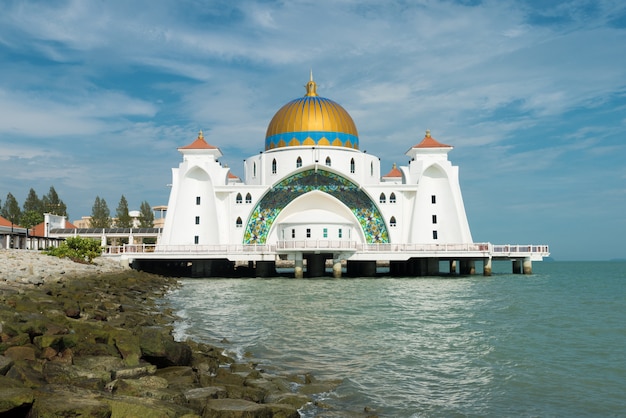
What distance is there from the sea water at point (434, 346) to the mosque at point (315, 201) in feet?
48.4

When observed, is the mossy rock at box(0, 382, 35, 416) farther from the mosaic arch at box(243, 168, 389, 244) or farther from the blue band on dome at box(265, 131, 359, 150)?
the blue band on dome at box(265, 131, 359, 150)

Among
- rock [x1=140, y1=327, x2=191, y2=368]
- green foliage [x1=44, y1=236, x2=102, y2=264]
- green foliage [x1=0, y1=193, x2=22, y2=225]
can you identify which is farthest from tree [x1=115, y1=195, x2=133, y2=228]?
rock [x1=140, y1=327, x2=191, y2=368]

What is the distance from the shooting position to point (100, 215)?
75438 millimetres

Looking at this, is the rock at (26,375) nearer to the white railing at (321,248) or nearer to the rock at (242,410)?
the rock at (242,410)

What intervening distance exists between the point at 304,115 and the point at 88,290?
25980 millimetres

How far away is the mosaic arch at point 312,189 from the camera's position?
40.3 metres

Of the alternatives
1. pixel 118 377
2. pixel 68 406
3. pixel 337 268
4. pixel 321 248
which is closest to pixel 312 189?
pixel 321 248

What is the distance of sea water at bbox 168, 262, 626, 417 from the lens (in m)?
8.83

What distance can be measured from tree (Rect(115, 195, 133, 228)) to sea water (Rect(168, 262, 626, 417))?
50551 mm

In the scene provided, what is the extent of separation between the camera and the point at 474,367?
35.9ft

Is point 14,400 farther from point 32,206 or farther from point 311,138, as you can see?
point 32,206

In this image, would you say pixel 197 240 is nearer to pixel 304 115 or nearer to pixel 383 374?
pixel 304 115

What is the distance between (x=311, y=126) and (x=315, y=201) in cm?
543

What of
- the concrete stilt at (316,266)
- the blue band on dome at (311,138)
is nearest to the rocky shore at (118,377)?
the concrete stilt at (316,266)
